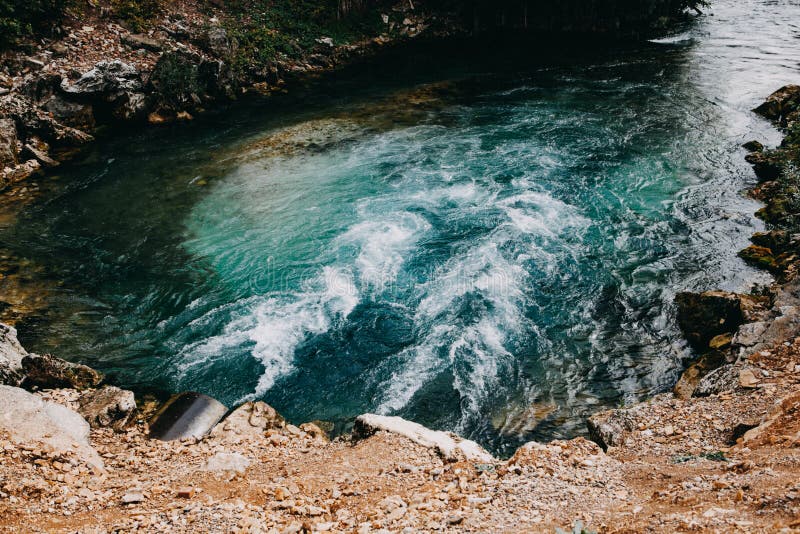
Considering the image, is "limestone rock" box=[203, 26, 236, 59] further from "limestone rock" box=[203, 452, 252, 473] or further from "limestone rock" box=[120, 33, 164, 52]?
"limestone rock" box=[203, 452, 252, 473]

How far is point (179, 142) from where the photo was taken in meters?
16.8

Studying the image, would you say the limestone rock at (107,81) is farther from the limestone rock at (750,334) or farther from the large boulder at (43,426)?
the limestone rock at (750,334)

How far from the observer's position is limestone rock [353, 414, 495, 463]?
546cm

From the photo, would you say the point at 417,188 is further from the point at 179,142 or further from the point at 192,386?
the point at 179,142

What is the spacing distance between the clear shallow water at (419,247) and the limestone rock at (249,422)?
600 millimetres

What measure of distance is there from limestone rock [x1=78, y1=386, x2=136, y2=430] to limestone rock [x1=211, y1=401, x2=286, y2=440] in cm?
126

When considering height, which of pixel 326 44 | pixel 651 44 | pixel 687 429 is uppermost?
pixel 326 44

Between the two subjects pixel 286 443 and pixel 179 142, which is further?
pixel 179 142

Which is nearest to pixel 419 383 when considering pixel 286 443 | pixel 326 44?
pixel 286 443

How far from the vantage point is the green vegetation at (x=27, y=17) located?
16.9 meters

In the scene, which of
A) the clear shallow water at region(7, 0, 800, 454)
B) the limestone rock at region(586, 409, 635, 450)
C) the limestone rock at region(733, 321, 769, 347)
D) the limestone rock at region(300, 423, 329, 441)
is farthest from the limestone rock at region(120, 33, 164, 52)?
the limestone rock at region(733, 321, 769, 347)

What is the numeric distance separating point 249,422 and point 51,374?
311cm

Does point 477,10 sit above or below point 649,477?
above

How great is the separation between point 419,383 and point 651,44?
2329 centimetres
